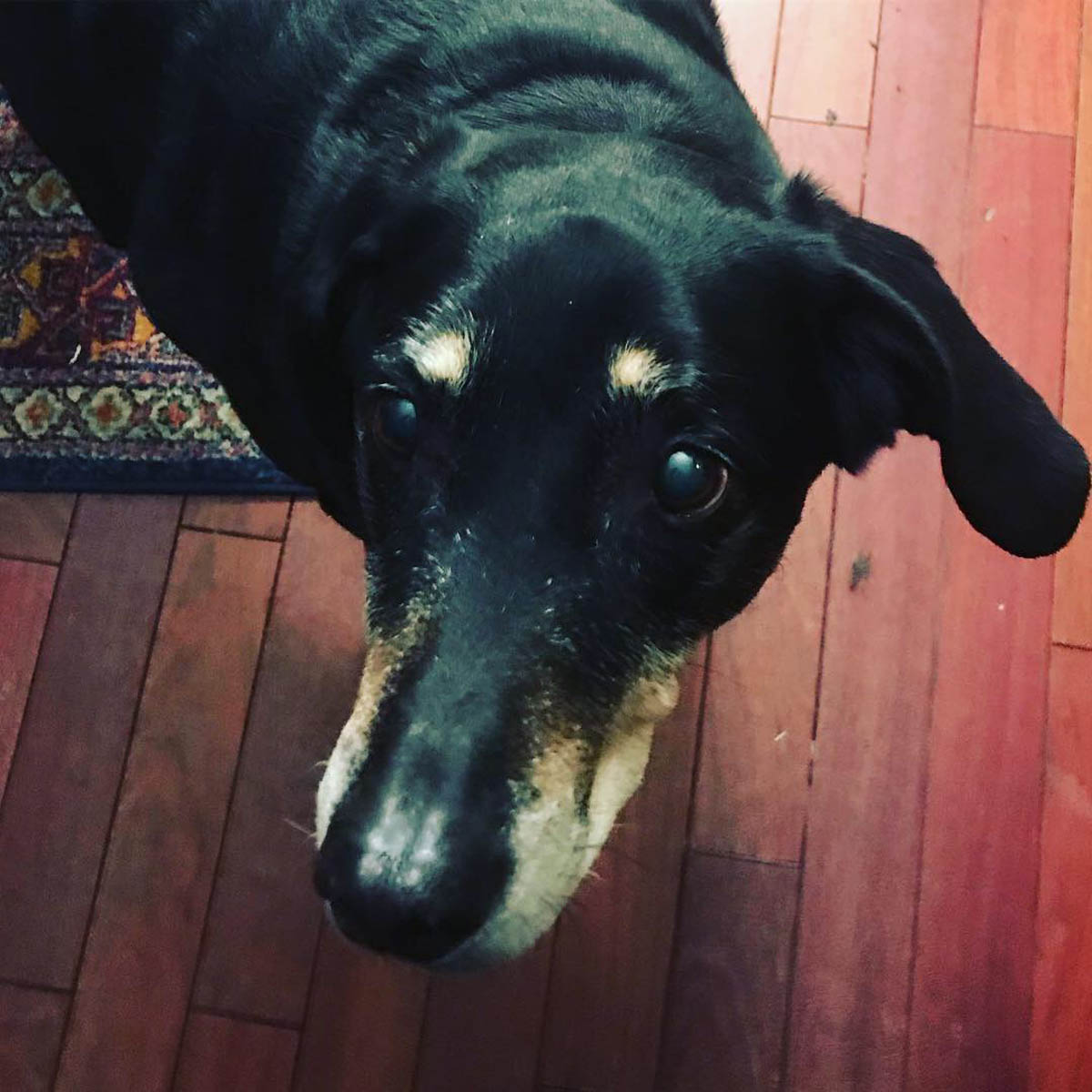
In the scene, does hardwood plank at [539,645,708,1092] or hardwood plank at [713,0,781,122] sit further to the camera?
hardwood plank at [713,0,781,122]

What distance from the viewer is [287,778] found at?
2.14m

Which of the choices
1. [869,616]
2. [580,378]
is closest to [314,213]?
[580,378]

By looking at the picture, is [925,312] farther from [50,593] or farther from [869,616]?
[50,593]

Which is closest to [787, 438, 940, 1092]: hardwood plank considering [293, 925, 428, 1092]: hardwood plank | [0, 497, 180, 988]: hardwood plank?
[293, 925, 428, 1092]: hardwood plank

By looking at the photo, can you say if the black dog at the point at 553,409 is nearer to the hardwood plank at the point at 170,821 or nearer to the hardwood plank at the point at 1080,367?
the hardwood plank at the point at 170,821

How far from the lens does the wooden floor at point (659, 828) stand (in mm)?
2018

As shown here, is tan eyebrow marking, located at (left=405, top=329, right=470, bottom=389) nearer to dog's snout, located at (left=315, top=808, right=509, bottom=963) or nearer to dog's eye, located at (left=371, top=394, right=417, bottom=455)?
dog's eye, located at (left=371, top=394, right=417, bottom=455)

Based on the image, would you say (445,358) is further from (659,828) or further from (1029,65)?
(1029,65)

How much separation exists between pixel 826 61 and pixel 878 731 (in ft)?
5.01

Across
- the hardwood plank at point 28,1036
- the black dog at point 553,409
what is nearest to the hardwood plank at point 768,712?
the black dog at point 553,409

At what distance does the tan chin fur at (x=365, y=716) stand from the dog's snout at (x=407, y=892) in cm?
6

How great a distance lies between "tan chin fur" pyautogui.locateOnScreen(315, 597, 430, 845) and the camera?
125 centimetres

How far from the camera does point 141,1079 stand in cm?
203

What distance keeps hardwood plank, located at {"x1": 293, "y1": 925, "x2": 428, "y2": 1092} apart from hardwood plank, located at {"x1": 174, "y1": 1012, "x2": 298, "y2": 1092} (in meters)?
0.03
